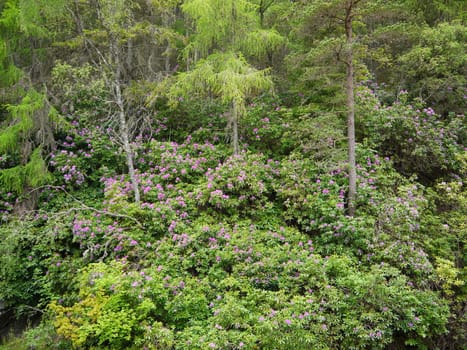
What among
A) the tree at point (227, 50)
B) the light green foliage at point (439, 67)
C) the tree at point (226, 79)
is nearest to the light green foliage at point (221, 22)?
the tree at point (227, 50)

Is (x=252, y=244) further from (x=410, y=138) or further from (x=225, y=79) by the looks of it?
(x=410, y=138)

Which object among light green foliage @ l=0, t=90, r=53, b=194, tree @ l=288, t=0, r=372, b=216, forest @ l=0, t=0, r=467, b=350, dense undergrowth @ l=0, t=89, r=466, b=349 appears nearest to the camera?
dense undergrowth @ l=0, t=89, r=466, b=349

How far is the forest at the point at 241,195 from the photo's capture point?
15.3 ft

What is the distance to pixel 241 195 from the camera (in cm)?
693

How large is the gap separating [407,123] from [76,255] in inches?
312

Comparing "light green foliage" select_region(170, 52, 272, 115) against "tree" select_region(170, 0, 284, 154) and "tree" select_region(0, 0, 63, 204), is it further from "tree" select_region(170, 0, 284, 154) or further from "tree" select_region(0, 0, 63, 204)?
"tree" select_region(0, 0, 63, 204)

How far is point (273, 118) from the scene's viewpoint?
29.3 feet

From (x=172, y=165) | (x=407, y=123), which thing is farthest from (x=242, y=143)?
(x=407, y=123)

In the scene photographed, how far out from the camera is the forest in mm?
4672

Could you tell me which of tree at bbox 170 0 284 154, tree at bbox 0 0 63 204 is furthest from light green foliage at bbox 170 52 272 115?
tree at bbox 0 0 63 204

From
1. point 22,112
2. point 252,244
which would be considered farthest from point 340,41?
point 22,112

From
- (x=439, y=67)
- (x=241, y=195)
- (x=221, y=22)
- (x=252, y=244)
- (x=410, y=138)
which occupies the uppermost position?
(x=221, y=22)

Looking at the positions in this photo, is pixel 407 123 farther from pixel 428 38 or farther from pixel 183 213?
pixel 183 213

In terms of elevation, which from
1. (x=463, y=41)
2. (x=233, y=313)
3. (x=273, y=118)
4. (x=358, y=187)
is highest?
(x=463, y=41)
